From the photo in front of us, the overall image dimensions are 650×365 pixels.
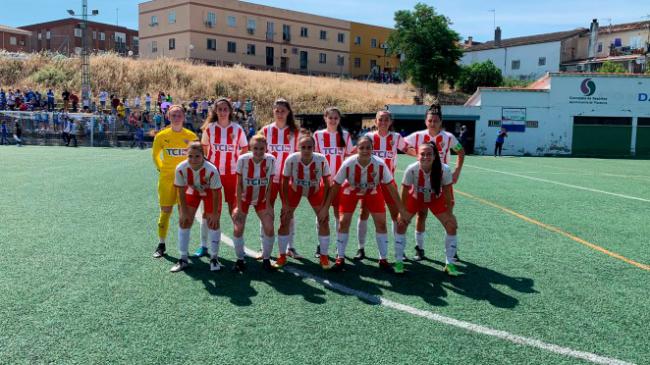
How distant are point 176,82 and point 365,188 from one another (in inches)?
1532

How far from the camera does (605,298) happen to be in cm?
520

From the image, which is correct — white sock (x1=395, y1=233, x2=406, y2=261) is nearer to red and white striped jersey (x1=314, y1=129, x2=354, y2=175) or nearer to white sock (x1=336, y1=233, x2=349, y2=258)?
white sock (x1=336, y1=233, x2=349, y2=258)

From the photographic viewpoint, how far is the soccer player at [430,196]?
231 inches

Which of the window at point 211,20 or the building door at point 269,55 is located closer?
the window at point 211,20

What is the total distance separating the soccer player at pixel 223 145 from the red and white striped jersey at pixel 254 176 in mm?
589

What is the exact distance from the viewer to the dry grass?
134ft

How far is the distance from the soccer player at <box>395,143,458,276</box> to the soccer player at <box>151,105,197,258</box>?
2878 millimetres

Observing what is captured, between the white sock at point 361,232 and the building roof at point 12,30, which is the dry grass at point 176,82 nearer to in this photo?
the building roof at point 12,30

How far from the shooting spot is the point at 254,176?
5871 millimetres

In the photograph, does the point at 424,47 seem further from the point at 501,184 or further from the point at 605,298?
the point at 605,298

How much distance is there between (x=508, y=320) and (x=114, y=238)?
5.43 m

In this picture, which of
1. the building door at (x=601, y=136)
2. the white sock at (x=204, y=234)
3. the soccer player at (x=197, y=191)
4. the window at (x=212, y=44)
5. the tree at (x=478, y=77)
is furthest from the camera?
the window at (x=212, y=44)

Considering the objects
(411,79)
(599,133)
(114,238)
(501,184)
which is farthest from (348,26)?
(114,238)

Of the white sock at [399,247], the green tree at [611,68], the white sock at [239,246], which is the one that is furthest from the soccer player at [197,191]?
the green tree at [611,68]
